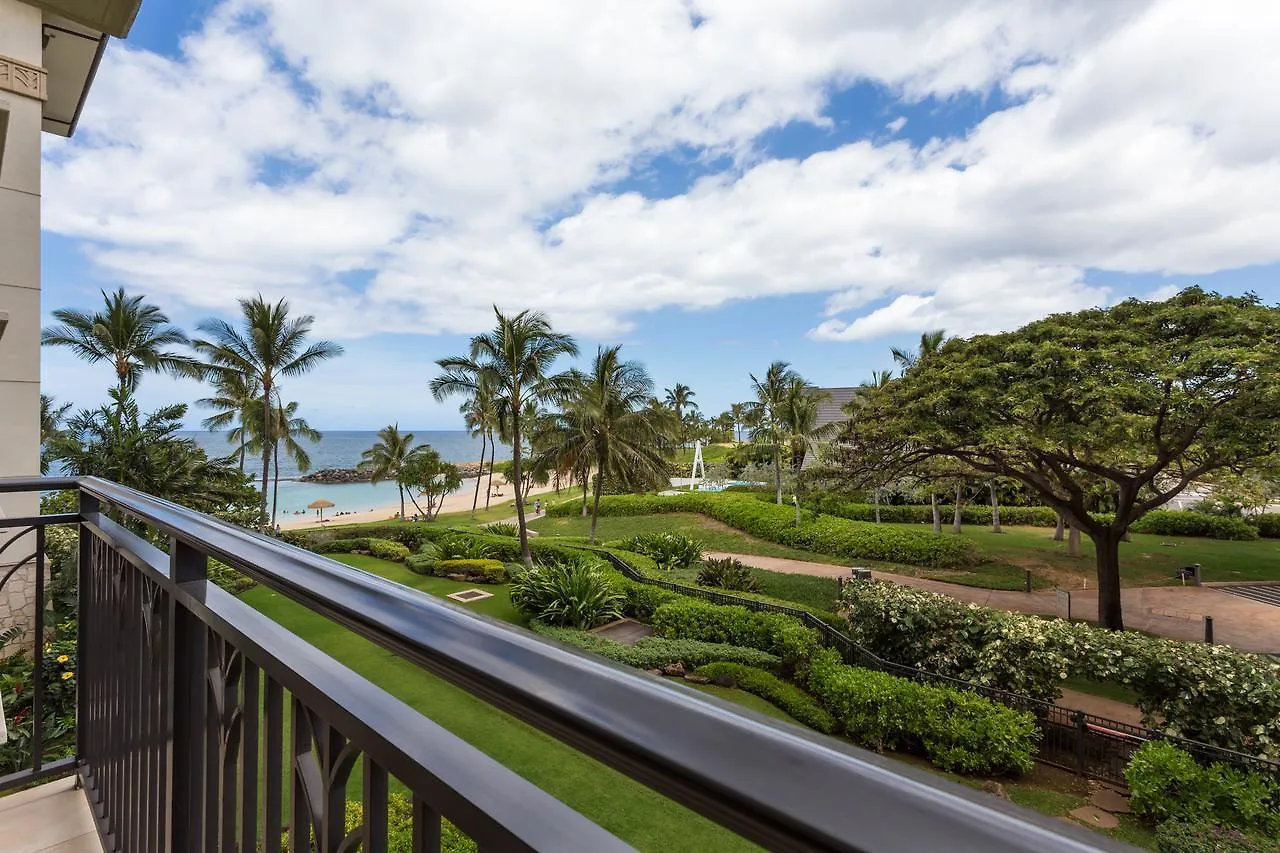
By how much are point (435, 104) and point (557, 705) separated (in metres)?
12.0

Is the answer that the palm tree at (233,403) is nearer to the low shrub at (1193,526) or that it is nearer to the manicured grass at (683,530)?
the manicured grass at (683,530)

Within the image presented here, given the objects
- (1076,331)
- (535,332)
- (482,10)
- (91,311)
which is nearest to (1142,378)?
(1076,331)

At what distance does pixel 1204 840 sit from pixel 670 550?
12.1 meters

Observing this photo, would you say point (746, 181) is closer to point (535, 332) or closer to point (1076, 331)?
point (535, 332)

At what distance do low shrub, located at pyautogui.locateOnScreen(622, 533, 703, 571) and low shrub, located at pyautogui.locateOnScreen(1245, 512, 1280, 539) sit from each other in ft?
65.5

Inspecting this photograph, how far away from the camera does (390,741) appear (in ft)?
2.15

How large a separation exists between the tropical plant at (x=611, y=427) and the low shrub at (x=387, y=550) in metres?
4.95

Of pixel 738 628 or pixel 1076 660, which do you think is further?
pixel 738 628

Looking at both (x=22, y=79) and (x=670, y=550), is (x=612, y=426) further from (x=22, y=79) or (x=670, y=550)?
(x=22, y=79)

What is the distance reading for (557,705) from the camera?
473 mm

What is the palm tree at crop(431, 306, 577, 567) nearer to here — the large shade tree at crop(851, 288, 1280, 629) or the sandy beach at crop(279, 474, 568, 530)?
the large shade tree at crop(851, 288, 1280, 629)

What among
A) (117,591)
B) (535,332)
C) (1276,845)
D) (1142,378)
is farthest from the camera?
(535,332)

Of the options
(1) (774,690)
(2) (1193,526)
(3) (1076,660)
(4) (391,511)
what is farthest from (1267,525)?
(4) (391,511)

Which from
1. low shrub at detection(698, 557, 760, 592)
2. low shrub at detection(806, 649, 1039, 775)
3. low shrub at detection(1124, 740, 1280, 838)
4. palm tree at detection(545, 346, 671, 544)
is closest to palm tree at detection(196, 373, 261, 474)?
palm tree at detection(545, 346, 671, 544)
